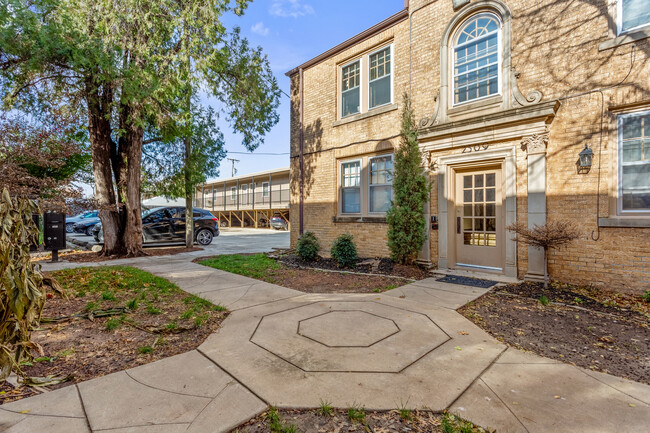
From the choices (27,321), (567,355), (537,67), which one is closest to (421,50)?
(537,67)

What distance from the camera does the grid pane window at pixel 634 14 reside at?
492cm

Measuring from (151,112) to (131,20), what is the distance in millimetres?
2128

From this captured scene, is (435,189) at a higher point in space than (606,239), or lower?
higher

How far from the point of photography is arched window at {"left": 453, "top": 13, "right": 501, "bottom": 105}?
629 cm

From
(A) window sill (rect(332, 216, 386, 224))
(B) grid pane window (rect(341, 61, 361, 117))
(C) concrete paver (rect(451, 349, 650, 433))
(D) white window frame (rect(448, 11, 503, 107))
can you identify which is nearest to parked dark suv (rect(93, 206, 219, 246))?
(A) window sill (rect(332, 216, 386, 224))

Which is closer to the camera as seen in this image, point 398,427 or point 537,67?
point 398,427

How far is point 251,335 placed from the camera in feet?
10.8

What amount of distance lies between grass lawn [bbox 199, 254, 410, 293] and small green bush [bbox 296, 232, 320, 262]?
62 centimetres

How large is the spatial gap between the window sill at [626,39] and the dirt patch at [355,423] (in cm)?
621

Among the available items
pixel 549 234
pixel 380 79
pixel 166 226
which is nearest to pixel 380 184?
pixel 380 79

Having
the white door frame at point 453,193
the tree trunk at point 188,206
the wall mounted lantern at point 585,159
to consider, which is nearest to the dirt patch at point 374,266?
the white door frame at point 453,193

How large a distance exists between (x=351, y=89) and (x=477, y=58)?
3437mm

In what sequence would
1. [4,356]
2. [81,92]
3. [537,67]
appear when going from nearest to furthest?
[4,356] < [537,67] < [81,92]

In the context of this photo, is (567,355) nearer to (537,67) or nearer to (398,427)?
(398,427)
